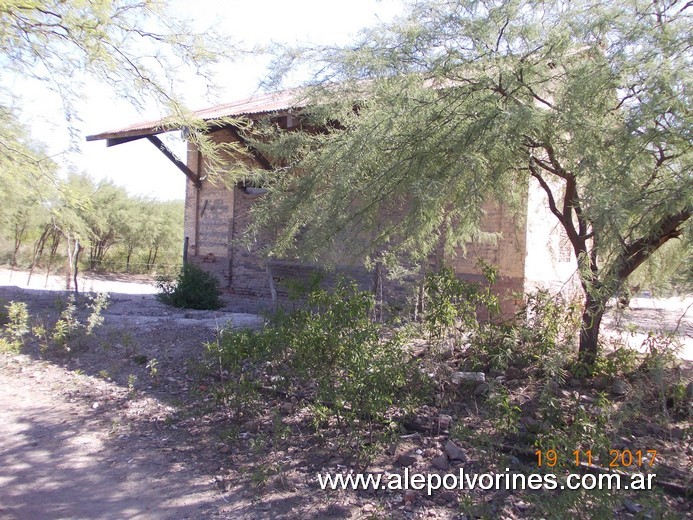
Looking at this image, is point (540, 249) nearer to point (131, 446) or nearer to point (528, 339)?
point (528, 339)

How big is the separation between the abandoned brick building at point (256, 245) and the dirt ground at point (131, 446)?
2.33 meters

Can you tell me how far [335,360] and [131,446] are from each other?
1.89 metres

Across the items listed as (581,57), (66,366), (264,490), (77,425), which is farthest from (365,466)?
(66,366)

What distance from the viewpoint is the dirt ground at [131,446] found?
368cm

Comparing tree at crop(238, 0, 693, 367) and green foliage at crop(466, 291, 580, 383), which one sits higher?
tree at crop(238, 0, 693, 367)

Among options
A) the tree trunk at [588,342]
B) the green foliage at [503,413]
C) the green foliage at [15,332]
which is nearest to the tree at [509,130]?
the tree trunk at [588,342]

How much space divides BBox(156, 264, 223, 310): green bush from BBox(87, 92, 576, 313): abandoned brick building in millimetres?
605

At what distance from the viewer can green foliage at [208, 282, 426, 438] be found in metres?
4.24

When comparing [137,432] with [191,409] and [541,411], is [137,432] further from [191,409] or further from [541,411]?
[541,411]

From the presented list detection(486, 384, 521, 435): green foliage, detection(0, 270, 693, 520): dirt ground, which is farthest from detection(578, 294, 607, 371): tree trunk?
detection(486, 384, 521, 435): green foliage

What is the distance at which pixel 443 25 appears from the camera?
5188 mm
